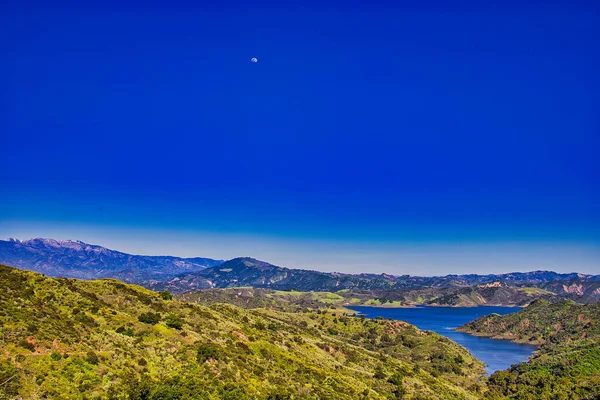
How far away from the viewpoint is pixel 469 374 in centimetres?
17638

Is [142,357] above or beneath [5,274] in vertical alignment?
beneath

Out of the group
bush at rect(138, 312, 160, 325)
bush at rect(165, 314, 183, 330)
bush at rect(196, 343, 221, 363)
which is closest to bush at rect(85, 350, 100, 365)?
bush at rect(196, 343, 221, 363)

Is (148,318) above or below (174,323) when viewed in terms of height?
above

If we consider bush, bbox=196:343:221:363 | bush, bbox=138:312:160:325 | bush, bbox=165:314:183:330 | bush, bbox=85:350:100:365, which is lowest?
bush, bbox=196:343:221:363

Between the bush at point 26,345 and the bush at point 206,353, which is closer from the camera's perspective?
the bush at point 26,345

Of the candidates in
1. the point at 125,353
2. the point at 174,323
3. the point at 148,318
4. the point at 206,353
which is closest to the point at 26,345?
the point at 125,353

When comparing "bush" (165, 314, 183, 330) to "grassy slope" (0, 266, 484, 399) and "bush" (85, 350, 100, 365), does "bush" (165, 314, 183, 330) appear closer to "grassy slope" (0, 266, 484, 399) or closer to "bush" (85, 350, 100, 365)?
"grassy slope" (0, 266, 484, 399)

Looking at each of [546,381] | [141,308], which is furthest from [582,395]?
[141,308]

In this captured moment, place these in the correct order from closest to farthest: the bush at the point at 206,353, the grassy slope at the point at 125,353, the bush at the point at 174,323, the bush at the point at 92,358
A: the grassy slope at the point at 125,353
the bush at the point at 92,358
the bush at the point at 206,353
the bush at the point at 174,323

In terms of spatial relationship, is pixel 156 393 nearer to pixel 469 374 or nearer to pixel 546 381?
pixel 546 381

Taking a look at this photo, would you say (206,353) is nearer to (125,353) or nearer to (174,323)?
(174,323)

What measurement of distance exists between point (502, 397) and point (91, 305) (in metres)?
137

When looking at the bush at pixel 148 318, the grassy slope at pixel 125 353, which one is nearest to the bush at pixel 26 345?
the grassy slope at pixel 125 353

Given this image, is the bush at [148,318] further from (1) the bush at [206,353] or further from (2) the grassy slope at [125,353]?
(1) the bush at [206,353]
